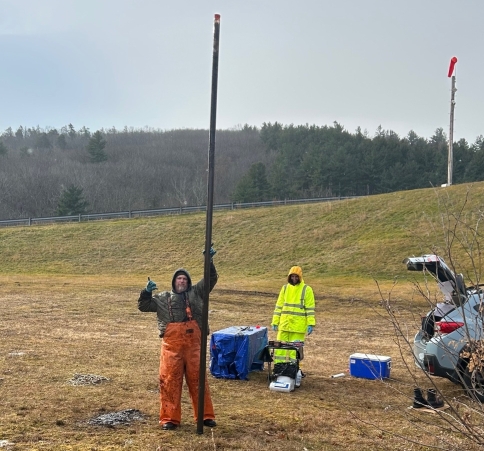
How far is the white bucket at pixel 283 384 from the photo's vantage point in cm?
804

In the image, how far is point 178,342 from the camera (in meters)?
6.20

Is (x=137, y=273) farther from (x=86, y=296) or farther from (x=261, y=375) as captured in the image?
(x=261, y=375)

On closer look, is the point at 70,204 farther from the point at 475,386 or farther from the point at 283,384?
the point at 475,386

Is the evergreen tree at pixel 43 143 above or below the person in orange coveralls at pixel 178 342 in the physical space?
above

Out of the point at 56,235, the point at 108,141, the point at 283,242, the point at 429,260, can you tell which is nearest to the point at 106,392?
the point at 429,260

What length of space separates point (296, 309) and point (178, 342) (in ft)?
10.4

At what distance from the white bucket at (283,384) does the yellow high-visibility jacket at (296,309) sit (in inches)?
38.8

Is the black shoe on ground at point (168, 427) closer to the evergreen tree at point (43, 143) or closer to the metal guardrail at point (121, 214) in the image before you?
the metal guardrail at point (121, 214)

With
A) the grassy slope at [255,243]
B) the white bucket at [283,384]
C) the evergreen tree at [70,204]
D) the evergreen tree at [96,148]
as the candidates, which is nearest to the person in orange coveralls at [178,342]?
the white bucket at [283,384]

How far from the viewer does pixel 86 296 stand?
20031mm

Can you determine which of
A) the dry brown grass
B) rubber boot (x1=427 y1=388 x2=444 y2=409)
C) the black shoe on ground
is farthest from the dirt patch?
rubber boot (x1=427 y1=388 x2=444 y2=409)

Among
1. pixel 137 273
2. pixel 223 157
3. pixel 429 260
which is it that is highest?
pixel 223 157

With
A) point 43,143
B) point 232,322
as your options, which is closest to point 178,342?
point 232,322

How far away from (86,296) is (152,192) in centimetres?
7364
